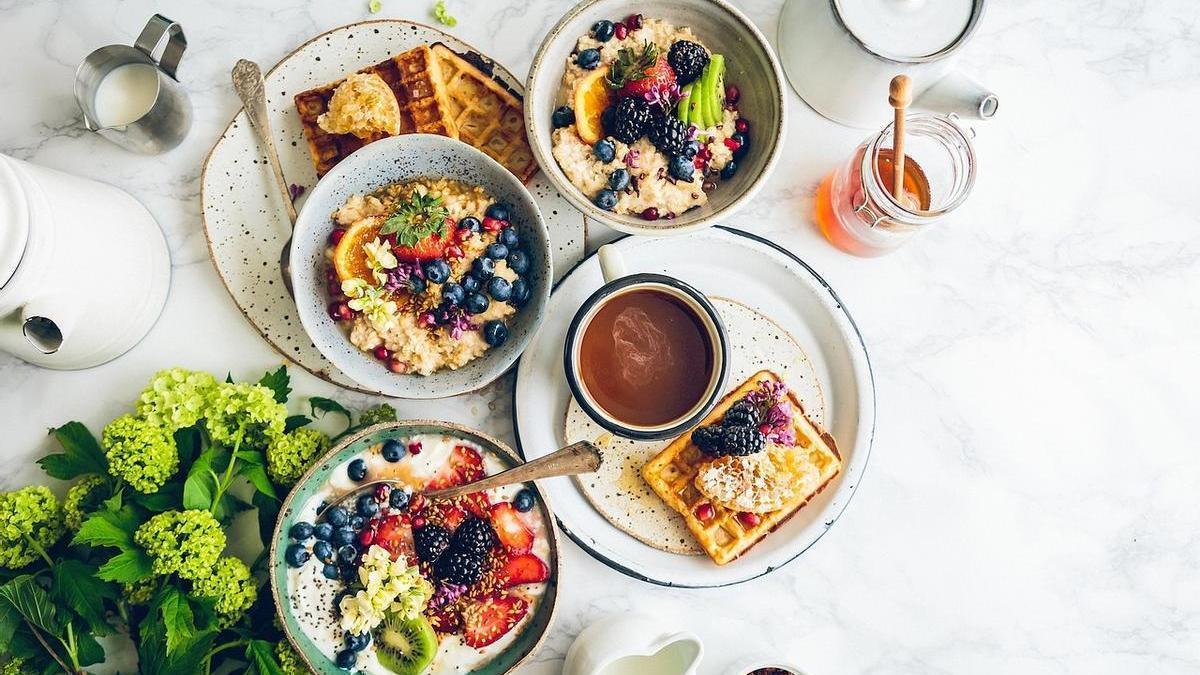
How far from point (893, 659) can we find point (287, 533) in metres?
1.72

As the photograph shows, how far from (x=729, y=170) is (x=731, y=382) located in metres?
0.58

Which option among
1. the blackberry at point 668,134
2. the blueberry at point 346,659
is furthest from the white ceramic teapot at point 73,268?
the blackberry at point 668,134

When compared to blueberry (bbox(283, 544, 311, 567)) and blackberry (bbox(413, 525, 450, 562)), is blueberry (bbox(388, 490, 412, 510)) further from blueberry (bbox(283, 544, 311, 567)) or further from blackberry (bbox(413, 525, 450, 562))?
blueberry (bbox(283, 544, 311, 567))

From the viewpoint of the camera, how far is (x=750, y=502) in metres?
2.23

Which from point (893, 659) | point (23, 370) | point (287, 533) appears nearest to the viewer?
point (287, 533)

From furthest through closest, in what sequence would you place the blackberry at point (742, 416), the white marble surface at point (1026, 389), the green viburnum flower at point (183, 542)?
the white marble surface at point (1026, 389) < the blackberry at point (742, 416) < the green viburnum flower at point (183, 542)

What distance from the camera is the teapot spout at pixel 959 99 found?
209cm

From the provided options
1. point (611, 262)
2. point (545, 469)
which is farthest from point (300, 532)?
point (611, 262)

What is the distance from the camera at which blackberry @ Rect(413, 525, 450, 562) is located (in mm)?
2121

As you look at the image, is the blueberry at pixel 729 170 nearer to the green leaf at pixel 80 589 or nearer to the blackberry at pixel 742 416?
the blackberry at pixel 742 416

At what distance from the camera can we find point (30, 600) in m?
2.04

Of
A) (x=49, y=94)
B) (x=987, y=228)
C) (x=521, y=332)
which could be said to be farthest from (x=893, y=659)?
(x=49, y=94)

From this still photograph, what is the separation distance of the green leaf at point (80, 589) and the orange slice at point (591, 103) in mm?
1600

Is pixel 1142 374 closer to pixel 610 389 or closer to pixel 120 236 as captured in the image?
pixel 610 389
